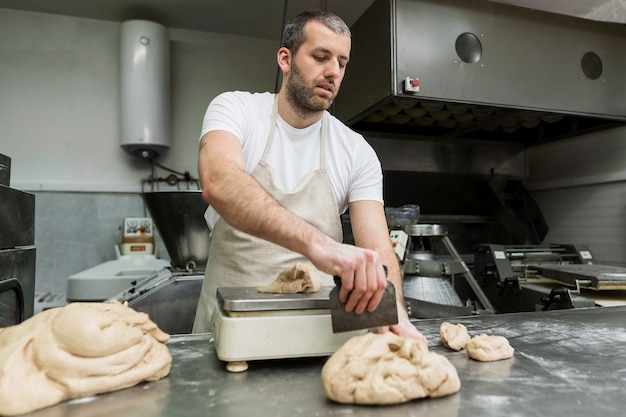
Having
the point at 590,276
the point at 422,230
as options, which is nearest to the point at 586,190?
the point at 590,276

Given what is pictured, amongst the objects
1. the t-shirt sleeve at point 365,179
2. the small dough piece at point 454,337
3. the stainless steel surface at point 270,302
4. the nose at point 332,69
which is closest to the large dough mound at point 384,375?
the stainless steel surface at point 270,302

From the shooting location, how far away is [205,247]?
2201 millimetres

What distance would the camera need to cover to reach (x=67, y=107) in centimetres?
347

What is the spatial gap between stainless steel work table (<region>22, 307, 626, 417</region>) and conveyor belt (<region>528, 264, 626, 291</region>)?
1006 mm

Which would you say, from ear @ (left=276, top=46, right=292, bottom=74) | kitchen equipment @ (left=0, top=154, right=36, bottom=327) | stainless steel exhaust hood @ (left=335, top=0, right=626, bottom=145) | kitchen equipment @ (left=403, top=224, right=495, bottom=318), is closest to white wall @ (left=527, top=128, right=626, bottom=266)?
stainless steel exhaust hood @ (left=335, top=0, right=626, bottom=145)

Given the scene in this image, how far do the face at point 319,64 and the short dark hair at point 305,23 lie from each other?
18 millimetres

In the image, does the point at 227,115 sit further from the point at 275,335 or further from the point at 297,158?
the point at 275,335

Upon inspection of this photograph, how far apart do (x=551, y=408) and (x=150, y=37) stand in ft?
11.8

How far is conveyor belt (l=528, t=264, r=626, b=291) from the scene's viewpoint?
1929 millimetres

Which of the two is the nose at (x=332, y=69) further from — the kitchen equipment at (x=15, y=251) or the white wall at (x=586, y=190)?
the white wall at (x=586, y=190)

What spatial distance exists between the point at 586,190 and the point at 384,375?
3.09 meters

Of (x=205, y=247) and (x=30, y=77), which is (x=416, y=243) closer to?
(x=205, y=247)

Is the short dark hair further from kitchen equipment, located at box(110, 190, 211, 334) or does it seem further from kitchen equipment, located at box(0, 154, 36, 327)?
kitchen equipment, located at box(0, 154, 36, 327)

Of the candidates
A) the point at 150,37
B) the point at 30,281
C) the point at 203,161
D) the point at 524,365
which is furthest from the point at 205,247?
the point at 150,37
